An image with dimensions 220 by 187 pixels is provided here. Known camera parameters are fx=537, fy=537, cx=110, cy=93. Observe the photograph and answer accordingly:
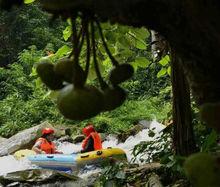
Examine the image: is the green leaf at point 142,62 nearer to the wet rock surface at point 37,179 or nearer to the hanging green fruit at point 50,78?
the hanging green fruit at point 50,78

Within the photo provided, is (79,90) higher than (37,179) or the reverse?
higher

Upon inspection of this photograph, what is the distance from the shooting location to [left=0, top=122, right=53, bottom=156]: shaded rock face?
40.1ft

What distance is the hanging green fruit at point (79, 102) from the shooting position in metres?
1.32

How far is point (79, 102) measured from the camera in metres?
1.32

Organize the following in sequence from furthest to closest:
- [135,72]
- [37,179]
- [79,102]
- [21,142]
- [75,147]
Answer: [21,142], [75,147], [37,179], [135,72], [79,102]

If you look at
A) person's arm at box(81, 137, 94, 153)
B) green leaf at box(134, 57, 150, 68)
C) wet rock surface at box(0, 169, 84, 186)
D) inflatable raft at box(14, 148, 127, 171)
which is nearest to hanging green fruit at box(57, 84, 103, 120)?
green leaf at box(134, 57, 150, 68)

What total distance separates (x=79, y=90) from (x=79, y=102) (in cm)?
5

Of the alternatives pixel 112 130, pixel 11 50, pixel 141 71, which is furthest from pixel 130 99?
pixel 11 50

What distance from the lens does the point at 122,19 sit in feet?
3.98

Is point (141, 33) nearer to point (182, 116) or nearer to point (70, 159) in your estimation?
point (182, 116)

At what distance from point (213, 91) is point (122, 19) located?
0.26 m

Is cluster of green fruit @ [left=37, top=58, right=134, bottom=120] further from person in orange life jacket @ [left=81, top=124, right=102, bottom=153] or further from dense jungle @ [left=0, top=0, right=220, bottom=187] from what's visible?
person in orange life jacket @ [left=81, top=124, right=102, bottom=153]

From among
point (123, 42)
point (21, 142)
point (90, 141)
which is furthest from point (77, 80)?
→ point (21, 142)

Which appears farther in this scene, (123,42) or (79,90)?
(123,42)
